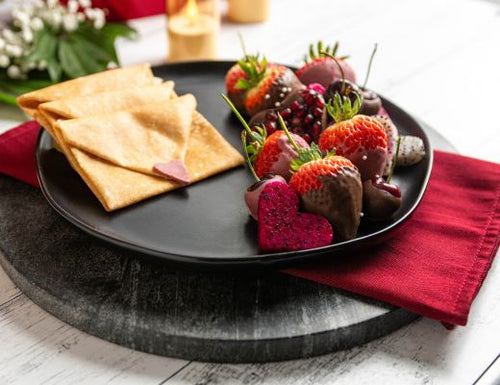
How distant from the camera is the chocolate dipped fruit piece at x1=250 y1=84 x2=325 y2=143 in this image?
1.30m

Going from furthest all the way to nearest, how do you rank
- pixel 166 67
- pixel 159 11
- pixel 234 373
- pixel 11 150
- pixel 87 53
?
pixel 159 11, pixel 87 53, pixel 166 67, pixel 11 150, pixel 234 373

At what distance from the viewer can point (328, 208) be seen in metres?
1.11

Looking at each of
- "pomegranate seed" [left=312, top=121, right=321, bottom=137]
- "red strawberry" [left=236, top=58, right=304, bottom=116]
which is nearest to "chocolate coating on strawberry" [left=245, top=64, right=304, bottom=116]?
"red strawberry" [left=236, top=58, right=304, bottom=116]

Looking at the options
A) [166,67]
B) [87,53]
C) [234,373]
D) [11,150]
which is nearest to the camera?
[234,373]

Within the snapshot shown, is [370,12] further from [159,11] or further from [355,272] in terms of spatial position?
[355,272]

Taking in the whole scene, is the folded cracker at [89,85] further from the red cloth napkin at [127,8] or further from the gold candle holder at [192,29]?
the red cloth napkin at [127,8]

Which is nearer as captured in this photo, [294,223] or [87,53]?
[294,223]

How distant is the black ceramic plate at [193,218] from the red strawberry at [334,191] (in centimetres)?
3

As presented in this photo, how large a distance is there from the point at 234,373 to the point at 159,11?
4.83 ft

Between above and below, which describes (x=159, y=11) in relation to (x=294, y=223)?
below

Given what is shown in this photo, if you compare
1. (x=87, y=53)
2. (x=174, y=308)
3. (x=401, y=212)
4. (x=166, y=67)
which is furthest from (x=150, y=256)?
(x=87, y=53)

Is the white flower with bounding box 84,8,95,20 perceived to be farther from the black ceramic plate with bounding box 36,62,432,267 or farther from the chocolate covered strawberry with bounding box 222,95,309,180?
the chocolate covered strawberry with bounding box 222,95,309,180

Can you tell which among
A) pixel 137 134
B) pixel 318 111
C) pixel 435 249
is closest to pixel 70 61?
pixel 137 134

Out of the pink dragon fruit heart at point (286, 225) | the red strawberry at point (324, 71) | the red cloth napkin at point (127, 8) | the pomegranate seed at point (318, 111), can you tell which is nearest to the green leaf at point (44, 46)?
the red cloth napkin at point (127, 8)
